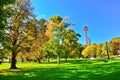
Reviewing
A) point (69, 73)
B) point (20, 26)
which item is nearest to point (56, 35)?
point (20, 26)

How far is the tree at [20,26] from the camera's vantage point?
3856 centimetres

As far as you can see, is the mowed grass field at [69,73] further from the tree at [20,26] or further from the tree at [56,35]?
the tree at [56,35]

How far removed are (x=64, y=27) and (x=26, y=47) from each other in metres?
22.2

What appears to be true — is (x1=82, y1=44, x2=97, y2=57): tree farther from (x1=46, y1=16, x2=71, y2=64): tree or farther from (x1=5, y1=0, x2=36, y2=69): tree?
(x1=5, y1=0, x2=36, y2=69): tree

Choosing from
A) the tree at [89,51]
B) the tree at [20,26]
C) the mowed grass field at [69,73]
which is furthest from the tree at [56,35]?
the tree at [89,51]

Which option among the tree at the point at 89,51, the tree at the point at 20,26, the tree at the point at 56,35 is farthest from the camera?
the tree at the point at 89,51

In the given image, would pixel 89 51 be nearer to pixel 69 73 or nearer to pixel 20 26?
pixel 20 26

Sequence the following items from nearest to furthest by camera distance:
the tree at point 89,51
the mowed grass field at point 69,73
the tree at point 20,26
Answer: the mowed grass field at point 69,73
the tree at point 20,26
the tree at point 89,51

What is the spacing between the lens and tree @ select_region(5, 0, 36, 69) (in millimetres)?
38562

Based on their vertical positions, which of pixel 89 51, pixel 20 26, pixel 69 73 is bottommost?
pixel 69 73

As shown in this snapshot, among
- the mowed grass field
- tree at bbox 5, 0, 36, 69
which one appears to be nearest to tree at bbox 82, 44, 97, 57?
tree at bbox 5, 0, 36, 69

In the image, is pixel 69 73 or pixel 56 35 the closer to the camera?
pixel 69 73

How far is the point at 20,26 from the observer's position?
38938 mm

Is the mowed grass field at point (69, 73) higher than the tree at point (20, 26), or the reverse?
the tree at point (20, 26)
